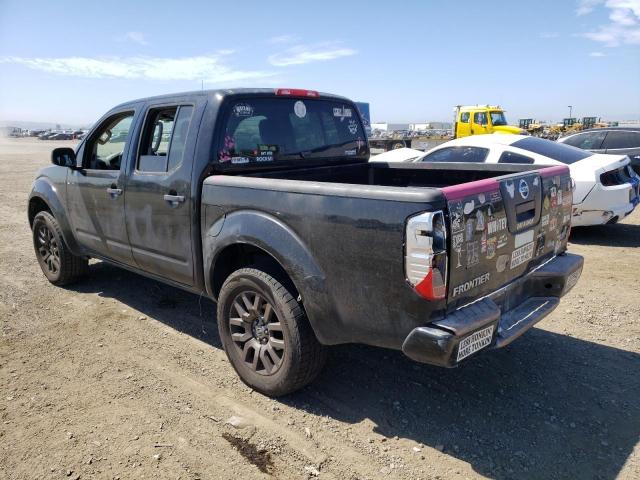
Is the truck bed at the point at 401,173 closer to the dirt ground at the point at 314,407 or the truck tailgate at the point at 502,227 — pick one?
the truck tailgate at the point at 502,227

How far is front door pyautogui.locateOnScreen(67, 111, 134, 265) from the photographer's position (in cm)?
452

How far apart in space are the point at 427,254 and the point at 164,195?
232 centimetres

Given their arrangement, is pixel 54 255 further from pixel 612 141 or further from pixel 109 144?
pixel 612 141

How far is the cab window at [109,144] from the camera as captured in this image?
4.70 metres

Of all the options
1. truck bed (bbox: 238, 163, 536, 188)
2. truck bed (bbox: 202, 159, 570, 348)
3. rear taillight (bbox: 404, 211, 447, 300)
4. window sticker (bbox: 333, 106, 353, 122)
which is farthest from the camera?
window sticker (bbox: 333, 106, 353, 122)

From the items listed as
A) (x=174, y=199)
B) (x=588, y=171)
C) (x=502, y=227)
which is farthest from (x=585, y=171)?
(x=174, y=199)

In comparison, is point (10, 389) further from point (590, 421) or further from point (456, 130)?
point (456, 130)

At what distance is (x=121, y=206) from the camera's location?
4453mm

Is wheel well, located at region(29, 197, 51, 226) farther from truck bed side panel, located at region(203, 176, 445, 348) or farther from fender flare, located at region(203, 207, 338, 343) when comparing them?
truck bed side panel, located at region(203, 176, 445, 348)

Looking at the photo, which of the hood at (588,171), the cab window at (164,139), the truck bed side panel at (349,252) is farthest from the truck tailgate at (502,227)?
the hood at (588,171)

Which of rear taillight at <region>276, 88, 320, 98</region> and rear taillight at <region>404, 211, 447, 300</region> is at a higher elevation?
rear taillight at <region>276, 88, 320, 98</region>

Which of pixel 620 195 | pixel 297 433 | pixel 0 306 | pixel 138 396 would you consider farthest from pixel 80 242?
pixel 620 195

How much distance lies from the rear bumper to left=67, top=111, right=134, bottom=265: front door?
299 cm

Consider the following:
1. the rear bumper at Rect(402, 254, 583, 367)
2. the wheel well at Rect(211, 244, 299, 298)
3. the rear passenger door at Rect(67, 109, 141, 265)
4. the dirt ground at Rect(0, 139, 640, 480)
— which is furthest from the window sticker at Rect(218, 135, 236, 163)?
the rear bumper at Rect(402, 254, 583, 367)
